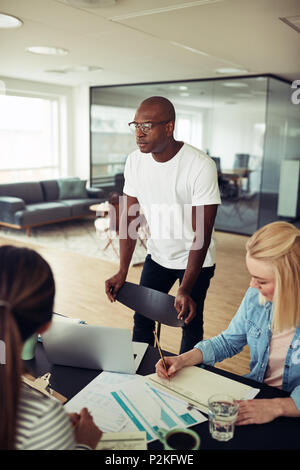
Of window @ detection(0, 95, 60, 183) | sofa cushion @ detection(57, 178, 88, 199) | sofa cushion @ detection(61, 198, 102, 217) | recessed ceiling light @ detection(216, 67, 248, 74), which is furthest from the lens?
sofa cushion @ detection(57, 178, 88, 199)

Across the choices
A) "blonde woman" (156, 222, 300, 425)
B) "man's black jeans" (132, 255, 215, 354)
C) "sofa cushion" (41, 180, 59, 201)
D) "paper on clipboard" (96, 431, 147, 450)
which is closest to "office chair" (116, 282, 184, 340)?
"man's black jeans" (132, 255, 215, 354)

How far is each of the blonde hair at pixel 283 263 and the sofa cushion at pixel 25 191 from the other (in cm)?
723

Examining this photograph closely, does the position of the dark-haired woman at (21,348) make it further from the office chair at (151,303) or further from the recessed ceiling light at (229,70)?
the recessed ceiling light at (229,70)

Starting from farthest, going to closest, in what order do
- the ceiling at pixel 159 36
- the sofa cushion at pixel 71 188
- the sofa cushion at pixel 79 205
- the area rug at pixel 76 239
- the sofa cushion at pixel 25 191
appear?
the sofa cushion at pixel 71 188 → the sofa cushion at pixel 79 205 → the sofa cushion at pixel 25 191 → the area rug at pixel 76 239 → the ceiling at pixel 159 36

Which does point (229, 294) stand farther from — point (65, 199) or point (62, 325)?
point (65, 199)

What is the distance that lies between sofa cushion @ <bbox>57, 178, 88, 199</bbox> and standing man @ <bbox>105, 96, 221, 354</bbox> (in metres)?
6.59

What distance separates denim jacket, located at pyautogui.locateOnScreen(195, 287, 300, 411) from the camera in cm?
144

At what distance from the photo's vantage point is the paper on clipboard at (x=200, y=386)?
1.26 meters

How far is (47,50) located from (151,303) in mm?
4707

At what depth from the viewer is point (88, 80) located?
8.64 metres

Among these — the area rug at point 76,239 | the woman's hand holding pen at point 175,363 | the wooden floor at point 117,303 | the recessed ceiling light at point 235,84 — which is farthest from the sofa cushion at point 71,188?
the woman's hand holding pen at point 175,363

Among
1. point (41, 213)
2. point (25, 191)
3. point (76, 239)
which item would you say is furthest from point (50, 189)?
point (76, 239)

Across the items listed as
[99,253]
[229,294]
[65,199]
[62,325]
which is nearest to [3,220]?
[65,199]

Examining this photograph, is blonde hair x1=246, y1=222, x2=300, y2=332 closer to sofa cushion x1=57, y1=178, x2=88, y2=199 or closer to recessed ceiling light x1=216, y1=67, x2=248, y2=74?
recessed ceiling light x1=216, y1=67, x2=248, y2=74
